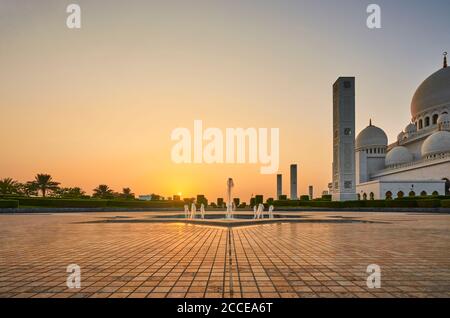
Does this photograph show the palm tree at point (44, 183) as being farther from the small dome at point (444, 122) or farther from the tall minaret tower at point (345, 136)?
the small dome at point (444, 122)

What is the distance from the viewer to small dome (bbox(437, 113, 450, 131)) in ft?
168

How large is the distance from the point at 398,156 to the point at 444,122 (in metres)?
8.94

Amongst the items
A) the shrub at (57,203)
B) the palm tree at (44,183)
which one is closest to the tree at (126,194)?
the palm tree at (44,183)

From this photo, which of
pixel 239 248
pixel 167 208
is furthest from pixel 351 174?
pixel 239 248

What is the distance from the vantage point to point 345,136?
128ft

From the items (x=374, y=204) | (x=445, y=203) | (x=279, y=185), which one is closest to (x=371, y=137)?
(x=279, y=185)

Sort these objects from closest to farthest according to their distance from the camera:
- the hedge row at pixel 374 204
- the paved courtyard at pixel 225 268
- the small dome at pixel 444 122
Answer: the paved courtyard at pixel 225 268
the hedge row at pixel 374 204
the small dome at pixel 444 122

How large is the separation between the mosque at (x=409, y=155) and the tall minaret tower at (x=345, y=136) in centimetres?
12

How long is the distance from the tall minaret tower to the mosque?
0.12 metres

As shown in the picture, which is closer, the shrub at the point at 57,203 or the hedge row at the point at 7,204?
the hedge row at the point at 7,204

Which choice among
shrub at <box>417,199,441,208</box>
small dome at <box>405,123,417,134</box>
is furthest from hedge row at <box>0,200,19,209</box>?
small dome at <box>405,123,417,134</box>

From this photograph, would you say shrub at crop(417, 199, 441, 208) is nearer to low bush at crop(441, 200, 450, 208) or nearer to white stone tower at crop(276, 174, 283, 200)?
low bush at crop(441, 200, 450, 208)

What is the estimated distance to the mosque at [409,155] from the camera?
4038cm
